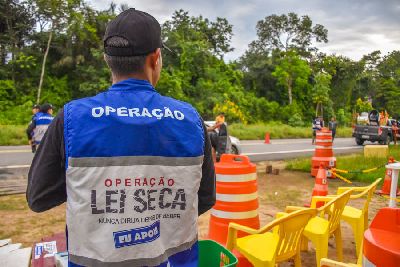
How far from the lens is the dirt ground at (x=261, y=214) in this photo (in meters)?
5.00

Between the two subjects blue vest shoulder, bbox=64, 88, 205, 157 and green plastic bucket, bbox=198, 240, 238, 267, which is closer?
blue vest shoulder, bbox=64, 88, 205, 157

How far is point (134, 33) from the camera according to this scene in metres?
1.68

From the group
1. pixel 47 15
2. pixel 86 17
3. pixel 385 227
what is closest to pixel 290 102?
pixel 86 17

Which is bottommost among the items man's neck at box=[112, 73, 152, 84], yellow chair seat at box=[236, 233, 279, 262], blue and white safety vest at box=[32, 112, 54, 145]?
yellow chair seat at box=[236, 233, 279, 262]

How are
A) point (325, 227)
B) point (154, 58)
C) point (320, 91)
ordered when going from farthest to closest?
point (320, 91) → point (325, 227) → point (154, 58)

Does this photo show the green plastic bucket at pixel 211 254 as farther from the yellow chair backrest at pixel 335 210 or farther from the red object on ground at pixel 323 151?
the red object on ground at pixel 323 151

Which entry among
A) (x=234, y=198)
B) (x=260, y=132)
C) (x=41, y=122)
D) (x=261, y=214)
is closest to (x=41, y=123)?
(x=41, y=122)

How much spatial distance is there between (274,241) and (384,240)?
2332mm

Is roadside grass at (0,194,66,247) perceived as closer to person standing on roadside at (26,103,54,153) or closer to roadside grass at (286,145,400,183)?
person standing on roadside at (26,103,54,153)

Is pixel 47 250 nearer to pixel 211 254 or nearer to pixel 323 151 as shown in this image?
pixel 211 254

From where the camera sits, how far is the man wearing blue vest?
1537 millimetres

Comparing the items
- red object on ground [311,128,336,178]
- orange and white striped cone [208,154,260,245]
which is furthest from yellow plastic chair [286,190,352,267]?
red object on ground [311,128,336,178]

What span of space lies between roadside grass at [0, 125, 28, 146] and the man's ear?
56.3ft

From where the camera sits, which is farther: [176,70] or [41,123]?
[176,70]
